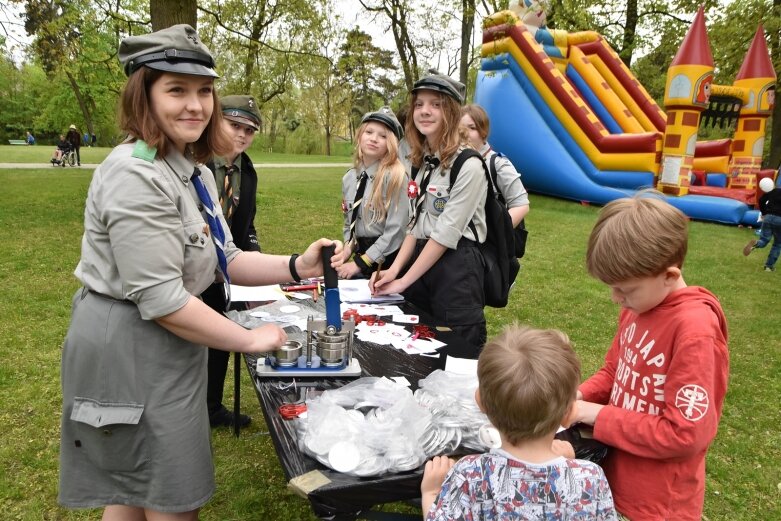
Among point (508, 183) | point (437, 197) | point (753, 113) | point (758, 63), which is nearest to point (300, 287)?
point (437, 197)

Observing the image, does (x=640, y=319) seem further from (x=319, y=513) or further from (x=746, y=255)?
(x=746, y=255)

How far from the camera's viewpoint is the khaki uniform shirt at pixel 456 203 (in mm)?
2543

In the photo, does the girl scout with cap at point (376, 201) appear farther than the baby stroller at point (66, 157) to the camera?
No

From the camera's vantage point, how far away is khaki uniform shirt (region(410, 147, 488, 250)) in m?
2.54

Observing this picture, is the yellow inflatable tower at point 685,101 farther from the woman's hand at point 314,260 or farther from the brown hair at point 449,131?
the woman's hand at point 314,260

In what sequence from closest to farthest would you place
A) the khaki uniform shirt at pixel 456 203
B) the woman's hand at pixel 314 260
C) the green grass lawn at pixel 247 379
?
the woman's hand at pixel 314 260, the khaki uniform shirt at pixel 456 203, the green grass lawn at pixel 247 379

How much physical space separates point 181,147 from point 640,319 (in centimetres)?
141

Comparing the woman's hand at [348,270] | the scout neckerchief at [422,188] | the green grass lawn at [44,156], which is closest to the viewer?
the scout neckerchief at [422,188]

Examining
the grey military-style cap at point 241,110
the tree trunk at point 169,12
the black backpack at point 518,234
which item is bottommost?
the black backpack at point 518,234

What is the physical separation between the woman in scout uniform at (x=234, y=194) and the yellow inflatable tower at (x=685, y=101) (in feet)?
31.6

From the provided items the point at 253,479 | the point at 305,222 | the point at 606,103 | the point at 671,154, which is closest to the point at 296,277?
the point at 253,479

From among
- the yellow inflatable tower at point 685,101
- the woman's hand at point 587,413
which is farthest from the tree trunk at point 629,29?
the woman's hand at point 587,413

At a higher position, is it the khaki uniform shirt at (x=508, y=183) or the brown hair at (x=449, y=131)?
the brown hair at (x=449, y=131)

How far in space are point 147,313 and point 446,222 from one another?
1.49 m
